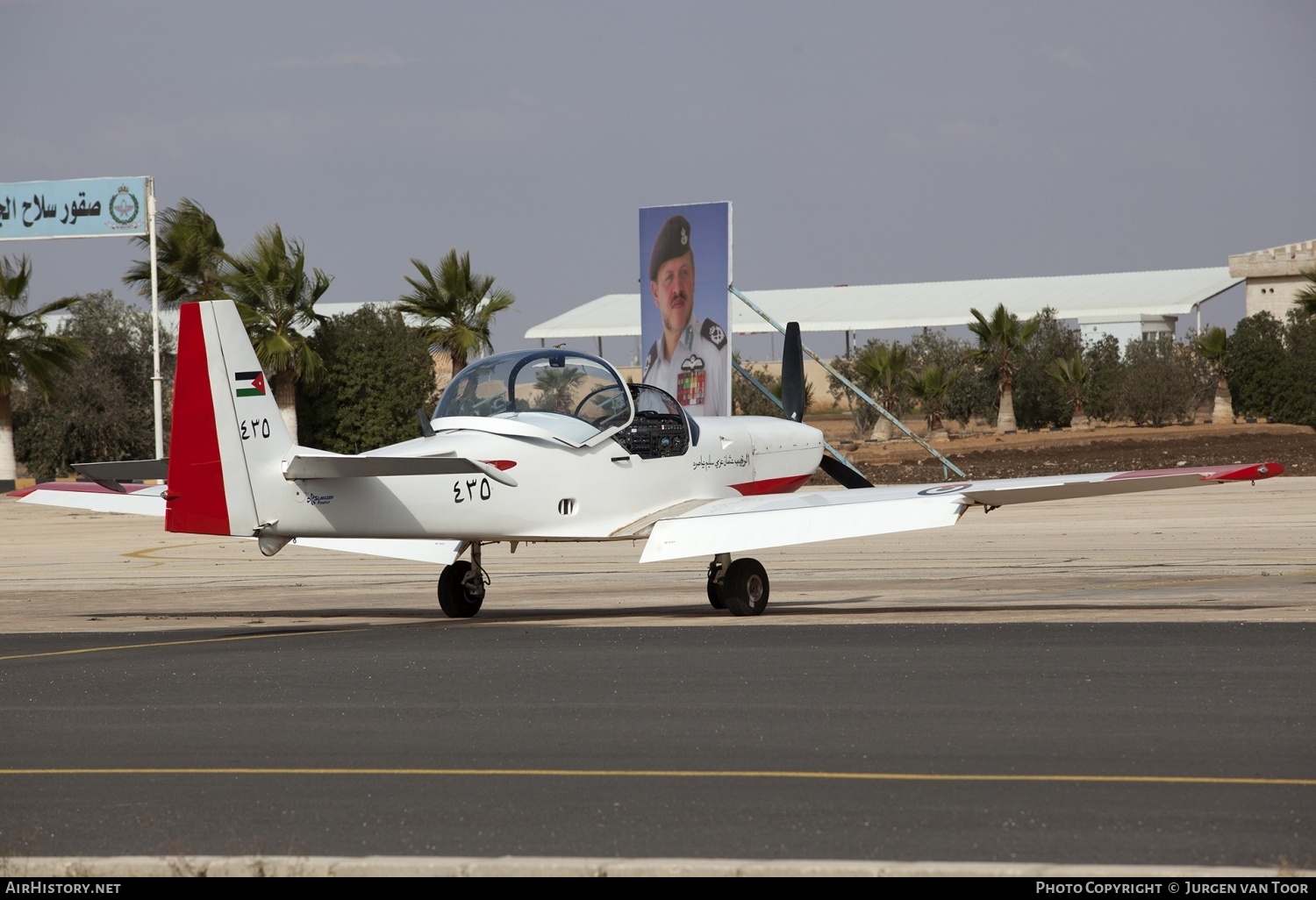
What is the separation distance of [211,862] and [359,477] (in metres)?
7.48

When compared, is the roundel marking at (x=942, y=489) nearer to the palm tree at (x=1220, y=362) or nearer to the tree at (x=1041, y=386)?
the palm tree at (x=1220, y=362)

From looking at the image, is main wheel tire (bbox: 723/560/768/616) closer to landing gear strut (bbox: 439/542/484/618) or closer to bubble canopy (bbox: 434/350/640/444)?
bubble canopy (bbox: 434/350/640/444)

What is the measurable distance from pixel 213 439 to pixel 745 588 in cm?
518

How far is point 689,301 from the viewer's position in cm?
3738

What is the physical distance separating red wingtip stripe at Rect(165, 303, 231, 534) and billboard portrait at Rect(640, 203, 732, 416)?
79.0 ft

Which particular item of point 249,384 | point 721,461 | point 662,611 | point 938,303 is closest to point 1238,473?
point 721,461

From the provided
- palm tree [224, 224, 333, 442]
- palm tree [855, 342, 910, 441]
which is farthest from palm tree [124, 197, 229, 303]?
palm tree [855, 342, 910, 441]

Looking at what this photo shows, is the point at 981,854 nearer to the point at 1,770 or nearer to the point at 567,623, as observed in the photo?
the point at 1,770

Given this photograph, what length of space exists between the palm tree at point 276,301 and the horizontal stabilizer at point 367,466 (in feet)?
109

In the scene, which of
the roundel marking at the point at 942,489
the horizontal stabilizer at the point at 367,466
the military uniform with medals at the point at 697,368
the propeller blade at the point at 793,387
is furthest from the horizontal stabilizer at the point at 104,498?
the military uniform with medals at the point at 697,368

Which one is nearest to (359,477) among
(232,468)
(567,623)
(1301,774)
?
(232,468)

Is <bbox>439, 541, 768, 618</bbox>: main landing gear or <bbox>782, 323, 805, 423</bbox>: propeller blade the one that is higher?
<bbox>782, 323, 805, 423</bbox>: propeller blade

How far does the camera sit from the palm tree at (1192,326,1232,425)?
194 feet

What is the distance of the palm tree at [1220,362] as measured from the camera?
194ft
